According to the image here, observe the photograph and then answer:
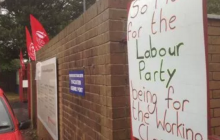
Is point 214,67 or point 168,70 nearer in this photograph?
point 168,70

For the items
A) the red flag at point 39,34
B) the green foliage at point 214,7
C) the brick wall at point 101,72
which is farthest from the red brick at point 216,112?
the green foliage at point 214,7

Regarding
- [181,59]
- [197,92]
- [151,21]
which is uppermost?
[151,21]

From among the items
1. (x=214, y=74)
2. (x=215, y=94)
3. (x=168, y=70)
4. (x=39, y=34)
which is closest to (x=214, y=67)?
(x=214, y=74)

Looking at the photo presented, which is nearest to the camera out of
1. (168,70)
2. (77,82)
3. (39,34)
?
(168,70)

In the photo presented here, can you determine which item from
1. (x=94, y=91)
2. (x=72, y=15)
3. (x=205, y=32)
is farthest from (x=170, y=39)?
(x=72, y=15)

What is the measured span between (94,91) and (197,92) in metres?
1.68

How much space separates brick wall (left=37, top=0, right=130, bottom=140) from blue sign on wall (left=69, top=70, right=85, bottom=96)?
0.24 ft

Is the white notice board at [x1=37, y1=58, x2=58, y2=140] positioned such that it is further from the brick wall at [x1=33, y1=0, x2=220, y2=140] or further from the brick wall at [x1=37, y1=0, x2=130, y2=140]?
the brick wall at [x1=33, y1=0, x2=220, y2=140]

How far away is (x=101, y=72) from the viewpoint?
279 centimetres

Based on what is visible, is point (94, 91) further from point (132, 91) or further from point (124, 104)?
point (132, 91)

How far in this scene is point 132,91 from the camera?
6.94 ft

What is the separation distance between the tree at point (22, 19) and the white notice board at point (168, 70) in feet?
67.6

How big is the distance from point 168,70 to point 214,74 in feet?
4.22

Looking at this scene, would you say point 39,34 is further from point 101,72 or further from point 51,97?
point 101,72
